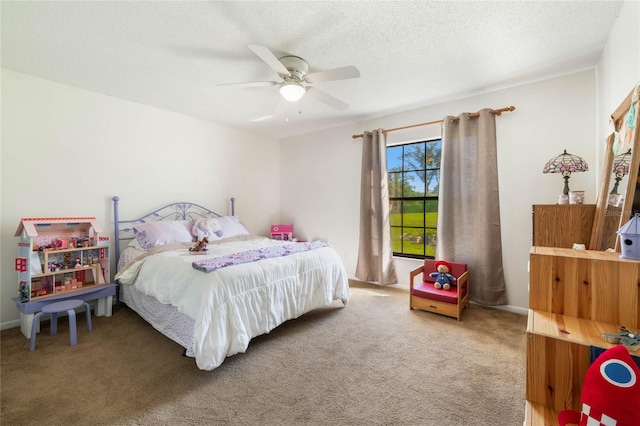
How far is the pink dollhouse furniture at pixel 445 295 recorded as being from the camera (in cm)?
281

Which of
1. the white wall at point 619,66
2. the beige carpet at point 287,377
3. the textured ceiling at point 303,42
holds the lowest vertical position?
the beige carpet at point 287,377

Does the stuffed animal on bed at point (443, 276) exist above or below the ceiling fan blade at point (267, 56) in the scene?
below

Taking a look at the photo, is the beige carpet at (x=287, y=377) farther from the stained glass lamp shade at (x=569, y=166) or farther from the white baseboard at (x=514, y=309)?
the stained glass lamp shade at (x=569, y=166)

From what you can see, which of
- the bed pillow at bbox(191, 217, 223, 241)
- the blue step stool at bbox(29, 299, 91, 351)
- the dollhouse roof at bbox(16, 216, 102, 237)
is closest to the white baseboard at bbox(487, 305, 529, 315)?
the bed pillow at bbox(191, 217, 223, 241)

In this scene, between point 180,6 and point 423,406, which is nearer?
point 423,406

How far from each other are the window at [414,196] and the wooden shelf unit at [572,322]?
2.47 metres

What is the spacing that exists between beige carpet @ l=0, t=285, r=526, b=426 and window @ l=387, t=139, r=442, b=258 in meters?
1.37

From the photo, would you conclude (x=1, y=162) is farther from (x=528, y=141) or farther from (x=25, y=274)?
(x=528, y=141)

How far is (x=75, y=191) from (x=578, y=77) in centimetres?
539

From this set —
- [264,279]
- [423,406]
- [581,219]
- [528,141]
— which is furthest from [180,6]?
[528,141]

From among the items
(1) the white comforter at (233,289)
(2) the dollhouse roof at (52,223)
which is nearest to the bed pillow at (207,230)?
(1) the white comforter at (233,289)

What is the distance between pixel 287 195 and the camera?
17.0ft

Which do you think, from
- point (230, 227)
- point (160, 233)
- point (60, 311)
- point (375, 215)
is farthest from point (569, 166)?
point (60, 311)

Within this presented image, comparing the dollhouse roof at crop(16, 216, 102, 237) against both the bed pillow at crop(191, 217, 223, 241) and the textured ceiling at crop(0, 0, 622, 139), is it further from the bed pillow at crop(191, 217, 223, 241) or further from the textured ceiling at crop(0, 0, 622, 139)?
the textured ceiling at crop(0, 0, 622, 139)
